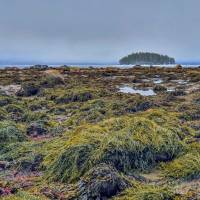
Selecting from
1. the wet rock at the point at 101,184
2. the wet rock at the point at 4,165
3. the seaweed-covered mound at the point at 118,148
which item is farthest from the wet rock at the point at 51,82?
the wet rock at the point at 101,184

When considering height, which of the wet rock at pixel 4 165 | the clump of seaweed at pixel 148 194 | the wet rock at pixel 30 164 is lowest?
the wet rock at pixel 4 165

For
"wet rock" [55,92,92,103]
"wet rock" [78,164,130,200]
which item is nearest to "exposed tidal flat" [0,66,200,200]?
"wet rock" [78,164,130,200]

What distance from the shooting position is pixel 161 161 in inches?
317

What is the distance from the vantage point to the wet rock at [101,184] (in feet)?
20.5

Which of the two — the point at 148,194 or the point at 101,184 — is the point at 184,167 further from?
the point at 101,184

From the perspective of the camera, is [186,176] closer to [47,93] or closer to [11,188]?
[11,188]

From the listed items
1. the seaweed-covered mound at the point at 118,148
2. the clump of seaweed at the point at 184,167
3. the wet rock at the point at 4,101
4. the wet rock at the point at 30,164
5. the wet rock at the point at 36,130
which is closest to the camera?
the clump of seaweed at the point at 184,167

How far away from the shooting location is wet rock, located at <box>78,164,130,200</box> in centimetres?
624

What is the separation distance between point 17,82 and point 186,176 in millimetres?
22887

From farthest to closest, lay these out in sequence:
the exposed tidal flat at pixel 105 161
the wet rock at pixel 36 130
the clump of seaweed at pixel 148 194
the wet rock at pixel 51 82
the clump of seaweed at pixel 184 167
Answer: the wet rock at pixel 51 82 → the wet rock at pixel 36 130 → the clump of seaweed at pixel 184 167 → the exposed tidal flat at pixel 105 161 → the clump of seaweed at pixel 148 194

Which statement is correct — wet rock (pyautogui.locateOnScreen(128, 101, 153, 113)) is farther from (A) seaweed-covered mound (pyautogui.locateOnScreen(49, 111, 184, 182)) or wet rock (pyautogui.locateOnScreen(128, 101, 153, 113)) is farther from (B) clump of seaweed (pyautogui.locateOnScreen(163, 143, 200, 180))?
(B) clump of seaweed (pyautogui.locateOnScreen(163, 143, 200, 180))

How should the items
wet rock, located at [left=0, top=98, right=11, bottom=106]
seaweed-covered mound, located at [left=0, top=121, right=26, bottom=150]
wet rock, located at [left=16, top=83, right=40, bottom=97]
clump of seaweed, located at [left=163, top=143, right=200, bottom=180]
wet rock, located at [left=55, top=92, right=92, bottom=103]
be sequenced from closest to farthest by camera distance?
1. clump of seaweed, located at [left=163, top=143, right=200, bottom=180]
2. seaweed-covered mound, located at [left=0, top=121, right=26, bottom=150]
3. wet rock, located at [left=0, top=98, right=11, bottom=106]
4. wet rock, located at [left=55, top=92, right=92, bottom=103]
5. wet rock, located at [left=16, top=83, right=40, bottom=97]

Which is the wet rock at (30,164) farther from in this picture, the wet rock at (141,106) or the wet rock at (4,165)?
the wet rock at (141,106)

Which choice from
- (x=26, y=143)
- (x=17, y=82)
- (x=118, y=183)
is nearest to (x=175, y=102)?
(x=26, y=143)
